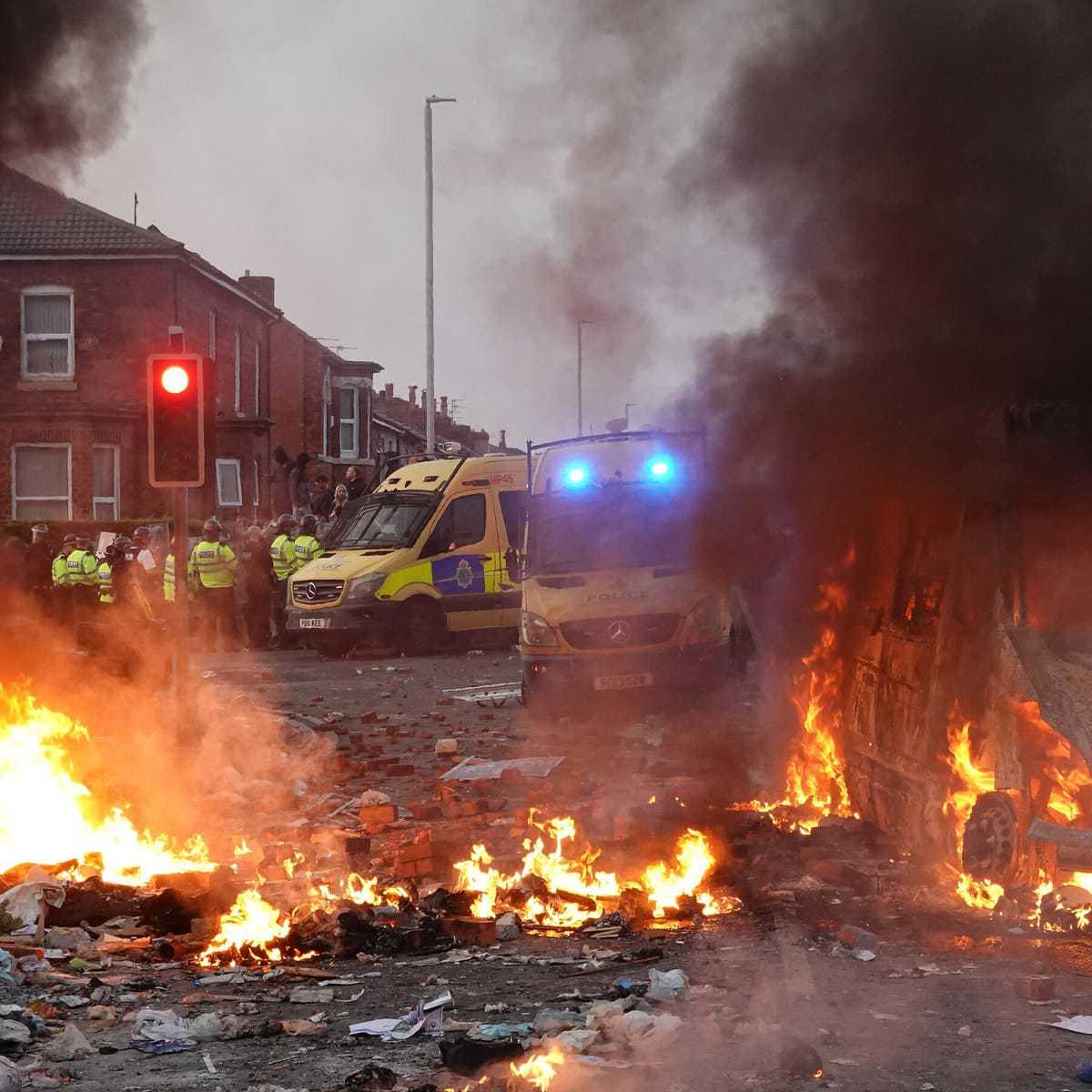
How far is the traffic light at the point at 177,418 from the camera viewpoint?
9812 millimetres

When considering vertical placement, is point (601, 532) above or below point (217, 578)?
above

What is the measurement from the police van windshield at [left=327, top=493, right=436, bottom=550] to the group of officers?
2.11 feet

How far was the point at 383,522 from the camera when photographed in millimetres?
19234

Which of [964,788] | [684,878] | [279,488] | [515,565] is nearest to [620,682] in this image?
[515,565]

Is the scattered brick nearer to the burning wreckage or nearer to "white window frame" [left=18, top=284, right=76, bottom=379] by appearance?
the burning wreckage

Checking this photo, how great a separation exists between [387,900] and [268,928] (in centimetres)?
65

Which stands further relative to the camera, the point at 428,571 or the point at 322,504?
the point at 322,504

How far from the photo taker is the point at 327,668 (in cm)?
1816

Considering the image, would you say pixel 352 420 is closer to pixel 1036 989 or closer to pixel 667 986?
pixel 667 986

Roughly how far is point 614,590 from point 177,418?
4244 millimetres

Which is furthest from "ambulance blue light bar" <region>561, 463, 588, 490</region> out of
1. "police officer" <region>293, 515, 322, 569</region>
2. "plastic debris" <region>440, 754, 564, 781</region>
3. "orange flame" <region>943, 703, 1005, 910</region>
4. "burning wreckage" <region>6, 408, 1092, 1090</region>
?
"police officer" <region>293, 515, 322, 569</region>

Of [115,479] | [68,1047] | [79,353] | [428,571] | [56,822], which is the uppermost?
[79,353]

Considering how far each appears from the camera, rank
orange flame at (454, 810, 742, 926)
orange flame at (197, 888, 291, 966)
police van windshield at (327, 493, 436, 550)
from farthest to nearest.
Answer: police van windshield at (327, 493, 436, 550), orange flame at (454, 810, 742, 926), orange flame at (197, 888, 291, 966)

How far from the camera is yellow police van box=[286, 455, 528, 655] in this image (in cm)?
1861
